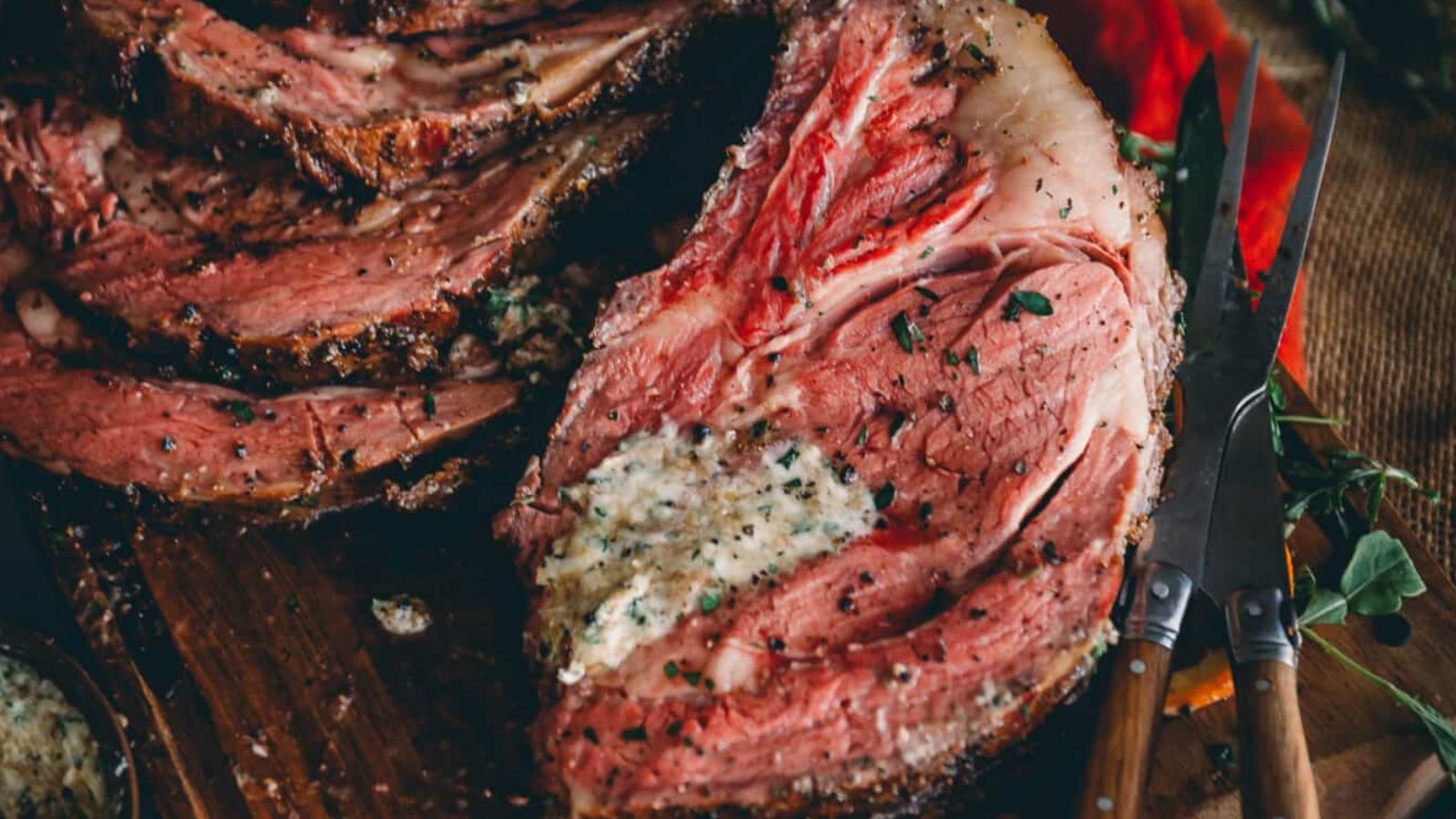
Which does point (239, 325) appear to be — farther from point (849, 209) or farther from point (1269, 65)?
point (1269, 65)

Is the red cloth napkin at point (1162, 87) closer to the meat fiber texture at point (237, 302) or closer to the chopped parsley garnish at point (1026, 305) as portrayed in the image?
the chopped parsley garnish at point (1026, 305)

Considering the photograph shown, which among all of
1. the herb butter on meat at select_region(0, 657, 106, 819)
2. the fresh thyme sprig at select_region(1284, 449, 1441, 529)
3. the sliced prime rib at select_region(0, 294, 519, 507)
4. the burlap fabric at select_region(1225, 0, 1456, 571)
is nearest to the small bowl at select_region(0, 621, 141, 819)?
the herb butter on meat at select_region(0, 657, 106, 819)

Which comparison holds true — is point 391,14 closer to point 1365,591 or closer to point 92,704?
point 92,704

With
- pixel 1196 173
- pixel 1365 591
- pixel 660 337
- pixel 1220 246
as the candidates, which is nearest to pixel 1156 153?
pixel 1196 173

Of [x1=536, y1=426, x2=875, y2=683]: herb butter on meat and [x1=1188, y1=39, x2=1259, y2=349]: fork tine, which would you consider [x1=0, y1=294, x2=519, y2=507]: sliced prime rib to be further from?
[x1=1188, y1=39, x2=1259, y2=349]: fork tine

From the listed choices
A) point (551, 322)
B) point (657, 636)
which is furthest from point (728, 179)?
point (657, 636)

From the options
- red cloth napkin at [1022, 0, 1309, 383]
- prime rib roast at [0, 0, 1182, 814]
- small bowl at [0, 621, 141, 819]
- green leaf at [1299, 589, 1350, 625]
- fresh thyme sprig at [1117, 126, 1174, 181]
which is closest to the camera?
prime rib roast at [0, 0, 1182, 814]
